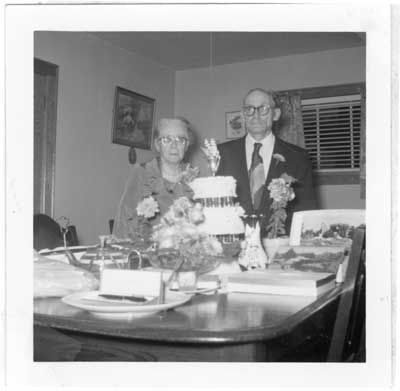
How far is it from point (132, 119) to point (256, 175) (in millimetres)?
2083

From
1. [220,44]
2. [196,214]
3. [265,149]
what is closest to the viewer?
[196,214]

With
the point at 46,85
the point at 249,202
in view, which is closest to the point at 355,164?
the point at 249,202

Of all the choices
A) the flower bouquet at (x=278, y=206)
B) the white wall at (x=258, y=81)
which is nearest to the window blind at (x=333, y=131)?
the white wall at (x=258, y=81)

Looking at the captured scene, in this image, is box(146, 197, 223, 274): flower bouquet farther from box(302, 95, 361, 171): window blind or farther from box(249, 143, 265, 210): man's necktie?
box(302, 95, 361, 171): window blind

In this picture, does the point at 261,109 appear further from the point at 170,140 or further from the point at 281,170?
the point at 170,140

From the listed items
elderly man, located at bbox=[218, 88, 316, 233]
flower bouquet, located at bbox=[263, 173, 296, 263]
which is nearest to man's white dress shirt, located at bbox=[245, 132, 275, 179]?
elderly man, located at bbox=[218, 88, 316, 233]

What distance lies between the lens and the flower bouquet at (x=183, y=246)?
4.72ft

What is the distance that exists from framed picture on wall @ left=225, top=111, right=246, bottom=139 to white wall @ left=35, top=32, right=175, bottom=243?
36.3 inches

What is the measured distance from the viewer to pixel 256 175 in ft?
9.34

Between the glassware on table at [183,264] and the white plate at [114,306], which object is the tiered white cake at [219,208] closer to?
the glassware on table at [183,264]

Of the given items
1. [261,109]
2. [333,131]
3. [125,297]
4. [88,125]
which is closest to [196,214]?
[125,297]

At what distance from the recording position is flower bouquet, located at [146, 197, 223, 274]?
1439 mm
